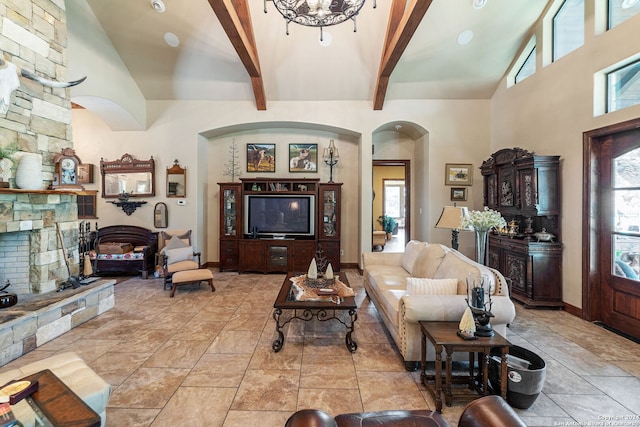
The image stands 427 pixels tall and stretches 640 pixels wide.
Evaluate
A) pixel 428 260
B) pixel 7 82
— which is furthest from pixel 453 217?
pixel 7 82

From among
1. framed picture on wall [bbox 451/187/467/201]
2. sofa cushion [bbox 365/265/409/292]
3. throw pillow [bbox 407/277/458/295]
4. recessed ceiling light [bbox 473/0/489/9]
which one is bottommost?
sofa cushion [bbox 365/265/409/292]

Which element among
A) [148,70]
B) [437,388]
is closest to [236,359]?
[437,388]

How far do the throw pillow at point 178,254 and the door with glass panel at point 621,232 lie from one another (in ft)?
19.1

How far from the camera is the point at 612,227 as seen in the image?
3227 mm

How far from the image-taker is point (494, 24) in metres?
4.19

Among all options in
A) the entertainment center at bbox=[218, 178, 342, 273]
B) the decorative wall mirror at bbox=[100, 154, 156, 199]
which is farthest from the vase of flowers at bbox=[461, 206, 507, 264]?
the decorative wall mirror at bbox=[100, 154, 156, 199]

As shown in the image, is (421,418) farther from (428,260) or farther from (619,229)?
(619,229)

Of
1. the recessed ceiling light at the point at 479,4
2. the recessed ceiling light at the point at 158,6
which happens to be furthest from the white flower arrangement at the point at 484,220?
the recessed ceiling light at the point at 158,6

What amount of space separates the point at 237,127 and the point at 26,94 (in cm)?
318

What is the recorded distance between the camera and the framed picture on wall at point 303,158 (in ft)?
20.1

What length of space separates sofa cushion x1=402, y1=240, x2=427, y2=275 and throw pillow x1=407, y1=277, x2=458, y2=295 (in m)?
1.24

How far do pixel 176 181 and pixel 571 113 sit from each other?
21.5ft

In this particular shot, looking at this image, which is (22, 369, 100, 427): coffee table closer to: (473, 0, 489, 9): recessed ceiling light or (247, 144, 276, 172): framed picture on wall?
(247, 144, 276, 172): framed picture on wall

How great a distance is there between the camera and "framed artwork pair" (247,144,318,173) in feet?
20.1
